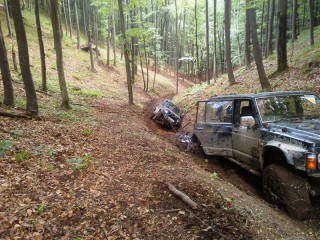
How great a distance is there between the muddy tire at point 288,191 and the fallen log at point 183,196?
5.24 feet

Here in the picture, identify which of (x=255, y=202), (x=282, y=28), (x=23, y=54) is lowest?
(x=255, y=202)

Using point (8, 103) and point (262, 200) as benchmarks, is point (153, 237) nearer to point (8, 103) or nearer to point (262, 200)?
point (262, 200)

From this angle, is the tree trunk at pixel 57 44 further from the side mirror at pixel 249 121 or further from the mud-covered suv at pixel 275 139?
the side mirror at pixel 249 121

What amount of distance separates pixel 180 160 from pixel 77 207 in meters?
3.30

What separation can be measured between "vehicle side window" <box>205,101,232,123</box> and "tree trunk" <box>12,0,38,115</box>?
212 inches

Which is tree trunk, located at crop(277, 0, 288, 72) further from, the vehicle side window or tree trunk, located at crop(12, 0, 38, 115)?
tree trunk, located at crop(12, 0, 38, 115)

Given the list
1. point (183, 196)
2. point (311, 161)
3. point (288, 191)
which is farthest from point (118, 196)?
point (311, 161)

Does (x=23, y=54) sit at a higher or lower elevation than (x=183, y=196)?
higher

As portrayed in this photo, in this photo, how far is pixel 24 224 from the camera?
159 inches

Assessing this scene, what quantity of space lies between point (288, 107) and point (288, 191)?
6.53 ft

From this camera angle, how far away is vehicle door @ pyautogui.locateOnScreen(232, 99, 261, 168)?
5.84 meters

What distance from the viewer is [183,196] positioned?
15.5ft

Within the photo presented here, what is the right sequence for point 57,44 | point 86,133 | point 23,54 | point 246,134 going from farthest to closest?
point 57,44, point 23,54, point 86,133, point 246,134

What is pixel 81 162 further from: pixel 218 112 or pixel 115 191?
pixel 218 112
